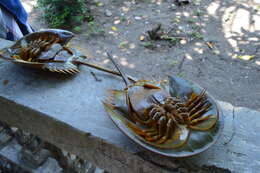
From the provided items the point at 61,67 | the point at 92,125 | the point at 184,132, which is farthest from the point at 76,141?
the point at 184,132

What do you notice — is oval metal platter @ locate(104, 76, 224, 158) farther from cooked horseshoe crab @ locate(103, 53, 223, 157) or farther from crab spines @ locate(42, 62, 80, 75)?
crab spines @ locate(42, 62, 80, 75)

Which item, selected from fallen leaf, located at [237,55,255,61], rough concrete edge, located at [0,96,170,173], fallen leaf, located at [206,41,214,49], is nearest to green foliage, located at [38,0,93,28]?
fallen leaf, located at [206,41,214,49]

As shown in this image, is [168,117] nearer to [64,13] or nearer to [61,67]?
[61,67]

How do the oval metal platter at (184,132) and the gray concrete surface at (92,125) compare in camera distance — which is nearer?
the oval metal platter at (184,132)

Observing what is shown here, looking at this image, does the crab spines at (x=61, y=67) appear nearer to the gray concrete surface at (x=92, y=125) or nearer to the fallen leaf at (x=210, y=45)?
the gray concrete surface at (x=92, y=125)

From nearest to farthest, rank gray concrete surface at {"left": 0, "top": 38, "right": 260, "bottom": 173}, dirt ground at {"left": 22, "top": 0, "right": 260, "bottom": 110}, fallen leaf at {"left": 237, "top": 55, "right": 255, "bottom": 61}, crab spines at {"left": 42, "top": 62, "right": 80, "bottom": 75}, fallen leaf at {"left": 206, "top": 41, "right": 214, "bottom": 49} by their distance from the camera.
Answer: gray concrete surface at {"left": 0, "top": 38, "right": 260, "bottom": 173} < crab spines at {"left": 42, "top": 62, "right": 80, "bottom": 75} < dirt ground at {"left": 22, "top": 0, "right": 260, "bottom": 110} < fallen leaf at {"left": 237, "top": 55, "right": 255, "bottom": 61} < fallen leaf at {"left": 206, "top": 41, "right": 214, "bottom": 49}

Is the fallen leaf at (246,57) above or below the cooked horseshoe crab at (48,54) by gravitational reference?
below

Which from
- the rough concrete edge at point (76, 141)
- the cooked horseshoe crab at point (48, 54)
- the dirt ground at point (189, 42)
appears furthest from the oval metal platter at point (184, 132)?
the dirt ground at point (189, 42)
